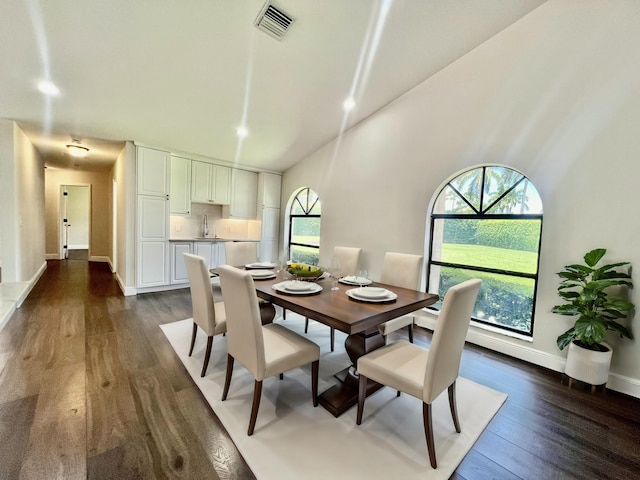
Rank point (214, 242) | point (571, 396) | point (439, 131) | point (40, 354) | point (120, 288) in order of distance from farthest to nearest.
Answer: point (214, 242), point (120, 288), point (439, 131), point (40, 354), point (571, 396)

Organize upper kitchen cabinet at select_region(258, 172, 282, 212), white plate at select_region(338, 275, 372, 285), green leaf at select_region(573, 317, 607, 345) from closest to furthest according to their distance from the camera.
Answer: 1. green leaf at select_region(573, 317, 607, 345)
2. white plate at select_region(338, 275, 372, 285)
3. upper kitchen cabinet at select_region(258, 172, 282, 212)

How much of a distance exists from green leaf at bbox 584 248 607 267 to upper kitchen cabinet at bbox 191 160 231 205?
5.13 meters

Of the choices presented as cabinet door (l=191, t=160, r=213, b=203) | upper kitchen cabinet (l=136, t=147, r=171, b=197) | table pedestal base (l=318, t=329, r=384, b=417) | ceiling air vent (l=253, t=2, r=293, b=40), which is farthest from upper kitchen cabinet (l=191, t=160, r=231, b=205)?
table pedestal base (l=318, t=329, r=384, b=417)

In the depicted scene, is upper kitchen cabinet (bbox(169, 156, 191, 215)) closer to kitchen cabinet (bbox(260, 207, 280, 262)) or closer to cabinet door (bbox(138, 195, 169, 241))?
cabinet door (bbox(138, 195, 169, 241))

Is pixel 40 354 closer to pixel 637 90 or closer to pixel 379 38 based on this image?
pixel 379 38

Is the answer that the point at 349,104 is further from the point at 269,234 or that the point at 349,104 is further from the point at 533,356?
the point at 533,356

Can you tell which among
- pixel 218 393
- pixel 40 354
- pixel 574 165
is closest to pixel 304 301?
pixel 218 393

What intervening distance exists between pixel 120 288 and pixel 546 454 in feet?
18.8

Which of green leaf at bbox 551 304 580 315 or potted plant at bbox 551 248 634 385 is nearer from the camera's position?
potted plant at bbox 551 248 634 385

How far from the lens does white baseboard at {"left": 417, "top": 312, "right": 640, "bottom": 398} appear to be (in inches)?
87.9

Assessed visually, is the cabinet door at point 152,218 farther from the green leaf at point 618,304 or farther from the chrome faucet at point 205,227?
the green leaf at point 618,304

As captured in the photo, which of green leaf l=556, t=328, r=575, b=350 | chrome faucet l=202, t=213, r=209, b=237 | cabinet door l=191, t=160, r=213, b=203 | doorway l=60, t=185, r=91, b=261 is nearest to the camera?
green leaf l=556, t=328, r=575, b=350

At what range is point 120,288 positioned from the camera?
16.0ft

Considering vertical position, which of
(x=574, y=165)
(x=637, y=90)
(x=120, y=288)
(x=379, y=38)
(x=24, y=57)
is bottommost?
(x=120, y=288)
